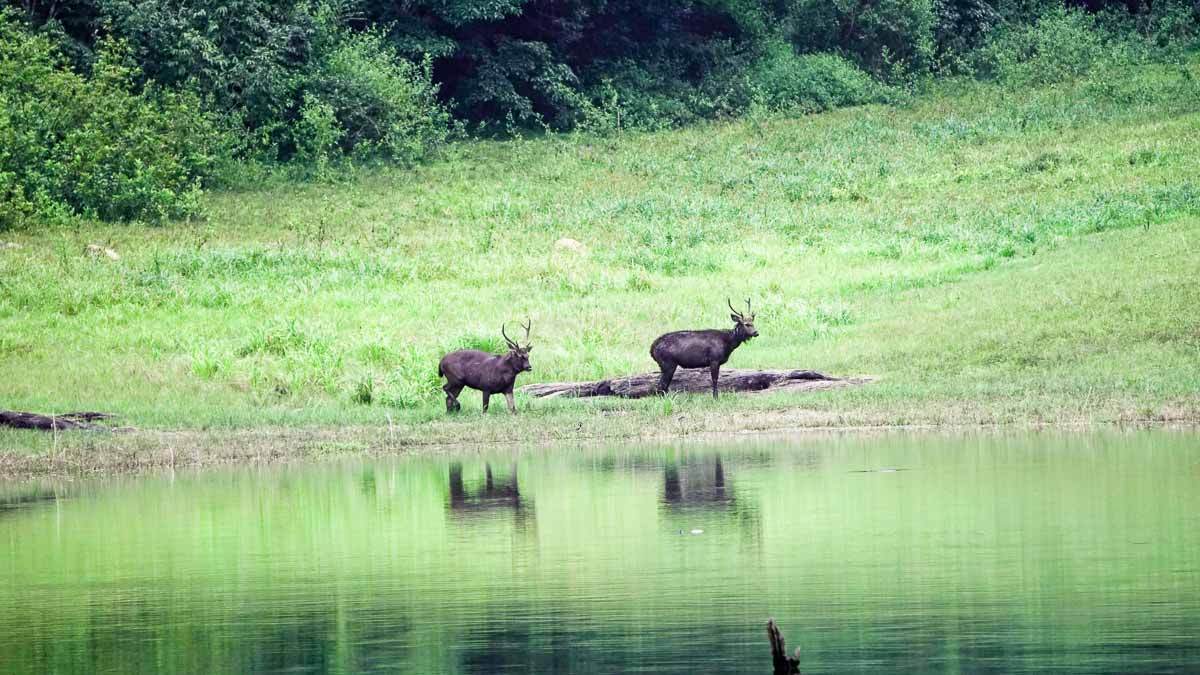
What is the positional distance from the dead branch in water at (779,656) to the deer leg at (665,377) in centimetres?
1910

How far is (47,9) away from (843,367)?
123ft

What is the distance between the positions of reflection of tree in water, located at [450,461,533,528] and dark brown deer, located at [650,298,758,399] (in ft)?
23.0

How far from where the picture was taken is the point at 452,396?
2919 cm

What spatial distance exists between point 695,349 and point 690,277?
1147 centimetres

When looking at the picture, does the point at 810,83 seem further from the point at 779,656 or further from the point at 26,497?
the point at 779,656

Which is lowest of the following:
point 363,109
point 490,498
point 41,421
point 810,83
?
point 490,498

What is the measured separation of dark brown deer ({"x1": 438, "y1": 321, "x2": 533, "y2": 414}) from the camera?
28.1 meters

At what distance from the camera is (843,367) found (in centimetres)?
3119

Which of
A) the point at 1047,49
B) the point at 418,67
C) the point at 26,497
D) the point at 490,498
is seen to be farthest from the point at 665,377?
the point at 1047,49

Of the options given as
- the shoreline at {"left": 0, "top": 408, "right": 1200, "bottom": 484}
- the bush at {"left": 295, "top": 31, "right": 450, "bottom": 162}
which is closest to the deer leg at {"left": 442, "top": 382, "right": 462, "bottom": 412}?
the shoreline at {"left": 0, "top": 408, "right": 1200, "bottom": 484}

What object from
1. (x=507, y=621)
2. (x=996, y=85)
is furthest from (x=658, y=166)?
(x=507, y=621)

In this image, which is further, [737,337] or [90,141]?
[90,141]

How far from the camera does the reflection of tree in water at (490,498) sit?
19.4m

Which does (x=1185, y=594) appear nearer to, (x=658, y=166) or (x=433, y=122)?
(x=658, y=166)
